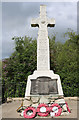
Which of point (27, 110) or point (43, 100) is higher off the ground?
point (43, 100)

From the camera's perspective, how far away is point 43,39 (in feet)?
15.6

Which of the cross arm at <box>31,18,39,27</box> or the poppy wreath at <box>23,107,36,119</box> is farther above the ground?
the cross arm at <box>31,18,39,27</box>

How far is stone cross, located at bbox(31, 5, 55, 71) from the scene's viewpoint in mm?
4547

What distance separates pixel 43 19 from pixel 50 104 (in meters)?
3.54

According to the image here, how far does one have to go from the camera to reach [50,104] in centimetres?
363

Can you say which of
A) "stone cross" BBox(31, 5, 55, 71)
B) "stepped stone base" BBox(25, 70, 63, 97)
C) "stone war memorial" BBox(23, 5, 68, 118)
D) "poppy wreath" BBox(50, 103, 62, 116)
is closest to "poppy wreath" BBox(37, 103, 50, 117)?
"stone war memorial" BBox(23, 5, 68, 118)

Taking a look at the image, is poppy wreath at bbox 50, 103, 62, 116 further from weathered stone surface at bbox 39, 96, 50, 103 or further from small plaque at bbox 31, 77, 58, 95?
small plaque at bbox 31, 77, 58, 95

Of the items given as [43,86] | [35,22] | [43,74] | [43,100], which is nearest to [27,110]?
[43,100]

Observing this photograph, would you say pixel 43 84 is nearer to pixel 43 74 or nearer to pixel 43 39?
pixel 43 74

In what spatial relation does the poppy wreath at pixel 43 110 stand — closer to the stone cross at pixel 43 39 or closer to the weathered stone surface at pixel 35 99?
the weathered stone surface at pixel 35 99

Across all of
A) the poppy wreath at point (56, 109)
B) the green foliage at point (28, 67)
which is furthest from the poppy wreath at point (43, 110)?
the green foliage at point (28, 67)

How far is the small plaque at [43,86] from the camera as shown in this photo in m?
3.92

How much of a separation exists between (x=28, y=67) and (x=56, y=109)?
3.50m

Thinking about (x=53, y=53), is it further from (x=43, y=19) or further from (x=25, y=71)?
(x=43, y=19)
